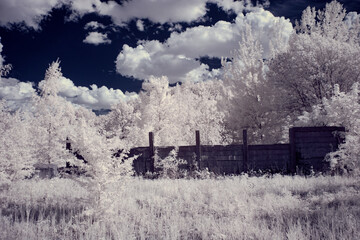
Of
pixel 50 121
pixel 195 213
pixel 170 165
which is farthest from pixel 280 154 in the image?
Answer: pixel 50 121

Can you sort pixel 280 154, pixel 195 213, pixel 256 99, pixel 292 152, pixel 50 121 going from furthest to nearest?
pixel 256 99 < pixel 50 121 < pixel 280 154 < pixel 292 152 < pixel 195 213

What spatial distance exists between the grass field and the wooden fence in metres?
2.54

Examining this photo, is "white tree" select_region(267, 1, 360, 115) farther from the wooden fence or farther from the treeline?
the wooden fence

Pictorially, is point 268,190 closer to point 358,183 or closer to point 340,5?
point 358,183

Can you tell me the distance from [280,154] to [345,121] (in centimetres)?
278

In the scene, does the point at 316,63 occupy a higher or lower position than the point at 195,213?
higher

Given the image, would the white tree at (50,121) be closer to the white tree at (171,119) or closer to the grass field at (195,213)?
the white tree at (171,119)

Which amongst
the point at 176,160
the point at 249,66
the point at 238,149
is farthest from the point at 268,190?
the point at 249,66

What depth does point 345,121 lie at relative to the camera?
10.2 meters

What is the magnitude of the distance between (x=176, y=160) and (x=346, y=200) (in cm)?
659

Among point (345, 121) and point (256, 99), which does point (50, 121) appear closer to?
point (256, 99)

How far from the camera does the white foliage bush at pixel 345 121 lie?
6820 mm

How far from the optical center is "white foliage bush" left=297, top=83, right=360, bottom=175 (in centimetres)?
682

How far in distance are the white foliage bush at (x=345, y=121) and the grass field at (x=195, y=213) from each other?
0.76 metres
